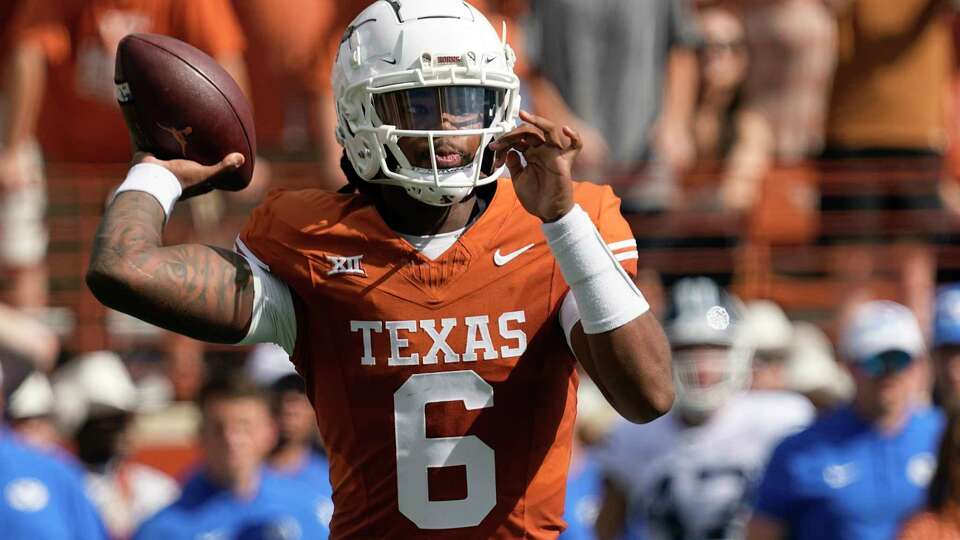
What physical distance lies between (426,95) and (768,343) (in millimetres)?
4008

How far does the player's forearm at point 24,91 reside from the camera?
6883mm

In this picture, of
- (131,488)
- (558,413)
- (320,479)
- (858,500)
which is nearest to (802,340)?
(858,500)

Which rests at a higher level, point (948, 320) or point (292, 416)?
point (948, 320)

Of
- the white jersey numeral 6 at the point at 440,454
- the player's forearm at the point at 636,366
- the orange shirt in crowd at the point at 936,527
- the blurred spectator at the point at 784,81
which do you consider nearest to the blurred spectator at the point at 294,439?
the orange shirt in crowd at the point at 936,527

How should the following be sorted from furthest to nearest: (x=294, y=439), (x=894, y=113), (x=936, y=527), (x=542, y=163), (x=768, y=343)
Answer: (x=894, y=113)
(x=768, y=343)
(x=294, y=439)
(x=936, y=527)
(x=542, y=163)

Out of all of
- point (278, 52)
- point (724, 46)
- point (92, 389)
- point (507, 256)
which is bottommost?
point (92, 389)

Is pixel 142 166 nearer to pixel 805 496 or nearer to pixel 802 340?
pixel 805 496

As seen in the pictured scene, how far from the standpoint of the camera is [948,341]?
618 centimetres

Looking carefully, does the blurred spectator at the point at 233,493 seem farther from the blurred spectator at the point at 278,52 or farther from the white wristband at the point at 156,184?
the white wristband at the point at 156,184

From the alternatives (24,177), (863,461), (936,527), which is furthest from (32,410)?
(936,527)

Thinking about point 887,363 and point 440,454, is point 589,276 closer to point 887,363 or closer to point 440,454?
point 440,454

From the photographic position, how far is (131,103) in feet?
11.7

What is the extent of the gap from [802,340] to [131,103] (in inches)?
179

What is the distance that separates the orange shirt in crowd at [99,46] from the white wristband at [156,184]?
3.51 meters
